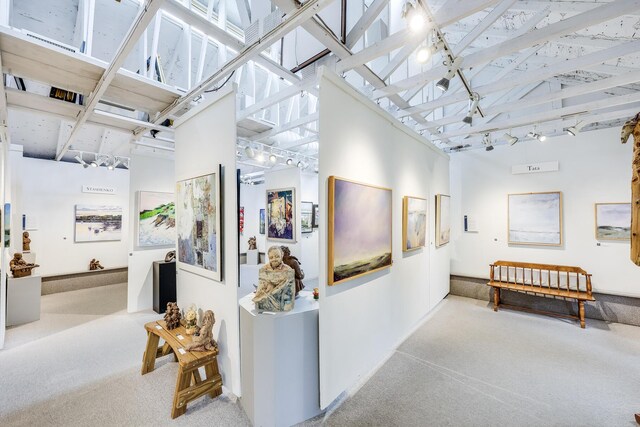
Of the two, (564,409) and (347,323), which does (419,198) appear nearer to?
(347,323)

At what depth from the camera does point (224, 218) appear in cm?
254

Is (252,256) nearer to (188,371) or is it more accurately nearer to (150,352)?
(150,352)

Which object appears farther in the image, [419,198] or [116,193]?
[116,193]

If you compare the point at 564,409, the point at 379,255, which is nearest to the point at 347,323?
the point at 379,255

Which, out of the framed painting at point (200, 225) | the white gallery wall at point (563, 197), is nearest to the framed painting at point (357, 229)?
the framed painting at point (200, 225)

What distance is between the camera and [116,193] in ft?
22.9

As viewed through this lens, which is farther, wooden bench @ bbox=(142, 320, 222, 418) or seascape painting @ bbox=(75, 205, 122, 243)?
seascape painting @ bbox=(75, 205, 122, 243)

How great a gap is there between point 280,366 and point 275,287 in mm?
606

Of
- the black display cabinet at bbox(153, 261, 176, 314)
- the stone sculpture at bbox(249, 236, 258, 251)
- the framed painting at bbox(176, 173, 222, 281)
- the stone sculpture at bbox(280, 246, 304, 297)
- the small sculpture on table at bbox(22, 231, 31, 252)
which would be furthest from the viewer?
the stone sculpture at bbox(249, 236, 258, 251)


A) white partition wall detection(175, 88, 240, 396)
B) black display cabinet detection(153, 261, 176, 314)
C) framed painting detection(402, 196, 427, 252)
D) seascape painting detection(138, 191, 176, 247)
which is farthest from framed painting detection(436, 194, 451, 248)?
seascape painting detection(138, 191, 176, 247)

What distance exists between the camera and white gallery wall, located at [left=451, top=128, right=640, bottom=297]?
429cm

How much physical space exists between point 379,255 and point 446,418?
1546 mm

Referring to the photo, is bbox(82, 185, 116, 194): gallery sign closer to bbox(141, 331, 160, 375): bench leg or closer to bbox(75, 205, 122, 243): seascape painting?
bbox(75, 205, 122, 243): seascape painting

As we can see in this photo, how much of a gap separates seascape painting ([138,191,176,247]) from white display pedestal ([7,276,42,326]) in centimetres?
174
